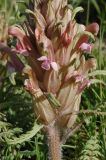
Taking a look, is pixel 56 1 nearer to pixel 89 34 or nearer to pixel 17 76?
pixel 89 34

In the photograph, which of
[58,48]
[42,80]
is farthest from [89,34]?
[42,80]

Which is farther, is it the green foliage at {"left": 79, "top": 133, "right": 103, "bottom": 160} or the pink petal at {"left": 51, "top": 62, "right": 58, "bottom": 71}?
the green foliage at {"left": 79, "top": 133, "right": 103, "bottom": 160}

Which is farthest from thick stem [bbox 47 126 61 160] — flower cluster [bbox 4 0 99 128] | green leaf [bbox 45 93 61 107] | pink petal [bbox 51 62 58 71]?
pink petal [bbox 51 62 58 71]

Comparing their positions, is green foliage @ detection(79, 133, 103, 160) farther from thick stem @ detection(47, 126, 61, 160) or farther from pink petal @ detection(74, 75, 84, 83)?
pink petal @ detection(74, 75, 84, 83)

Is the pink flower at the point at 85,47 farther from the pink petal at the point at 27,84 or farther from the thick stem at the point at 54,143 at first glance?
the thick stem at the point at 54,143

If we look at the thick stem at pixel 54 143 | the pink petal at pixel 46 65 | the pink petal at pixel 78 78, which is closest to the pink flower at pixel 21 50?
the pink petal at pixel 46 65

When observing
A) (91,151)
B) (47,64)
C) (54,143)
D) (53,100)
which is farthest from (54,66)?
(91,151)

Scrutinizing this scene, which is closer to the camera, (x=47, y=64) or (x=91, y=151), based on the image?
(x=47, y=64)

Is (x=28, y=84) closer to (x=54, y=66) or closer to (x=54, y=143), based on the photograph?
(x=54, y=66)
